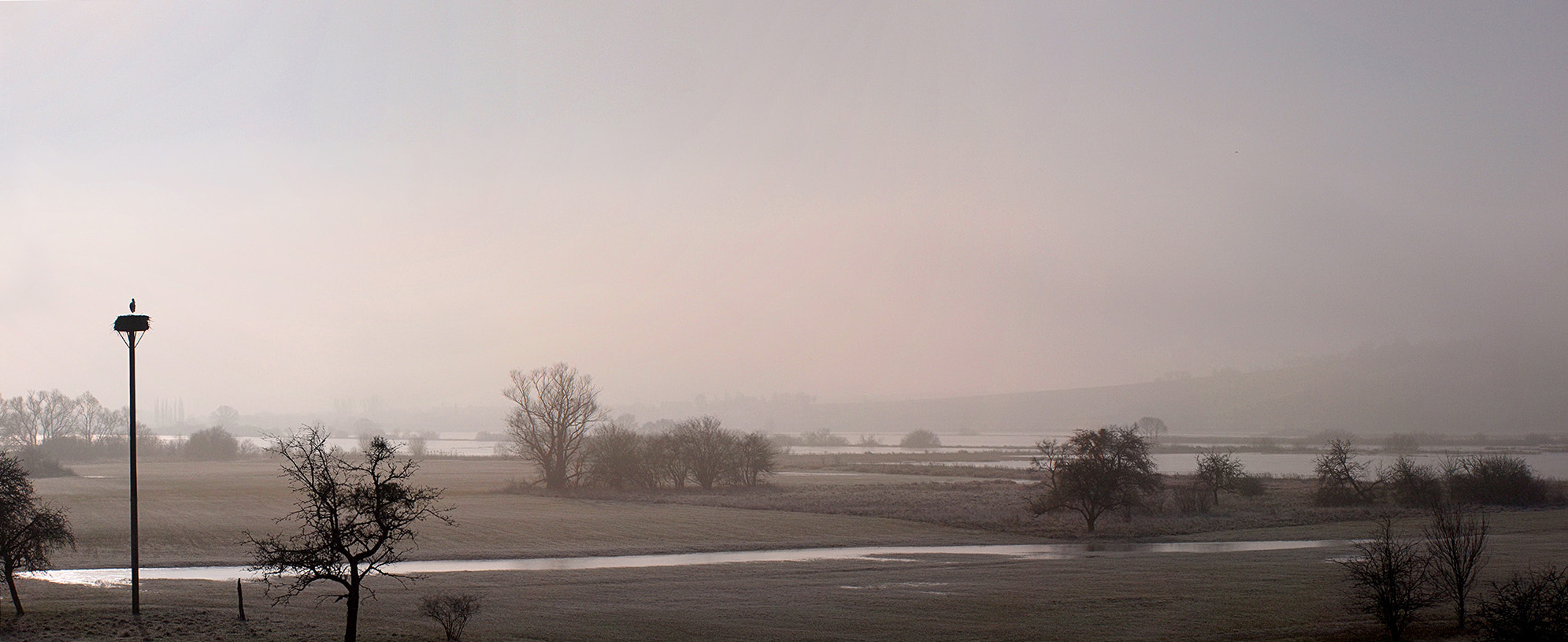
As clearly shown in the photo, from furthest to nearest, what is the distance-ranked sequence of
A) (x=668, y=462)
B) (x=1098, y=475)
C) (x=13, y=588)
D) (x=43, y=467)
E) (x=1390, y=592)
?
1. (x=43, y=467)
2. (x=668, y=462)
3. (x=1098, y=475)
4. (x=13, y=588)
5. (x=1390, y=592)

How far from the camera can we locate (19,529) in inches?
834

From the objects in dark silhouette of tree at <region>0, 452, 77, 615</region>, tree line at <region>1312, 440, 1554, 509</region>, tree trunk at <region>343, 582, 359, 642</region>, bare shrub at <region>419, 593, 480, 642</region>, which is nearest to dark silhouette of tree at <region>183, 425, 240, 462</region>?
dark silhouette of tree at <region>0, 452, 77, 615</region>

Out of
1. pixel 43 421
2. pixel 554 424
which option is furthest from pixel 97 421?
pixel 554 424

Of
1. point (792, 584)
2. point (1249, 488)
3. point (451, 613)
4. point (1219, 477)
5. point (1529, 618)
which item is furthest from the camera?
point (1219, 477)

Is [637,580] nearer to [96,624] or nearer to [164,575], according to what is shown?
[96,624]

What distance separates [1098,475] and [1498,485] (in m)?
30.3

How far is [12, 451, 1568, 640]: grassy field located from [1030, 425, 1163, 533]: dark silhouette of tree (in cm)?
149

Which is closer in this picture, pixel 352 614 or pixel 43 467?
pixel 352 614

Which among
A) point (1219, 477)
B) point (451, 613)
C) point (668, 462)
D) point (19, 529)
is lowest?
point (1219, 477)

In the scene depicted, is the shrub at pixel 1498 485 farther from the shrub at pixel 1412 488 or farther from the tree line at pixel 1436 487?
the shrub at pixel 1412 488

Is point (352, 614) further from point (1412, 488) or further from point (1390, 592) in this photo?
point (1412, 488)

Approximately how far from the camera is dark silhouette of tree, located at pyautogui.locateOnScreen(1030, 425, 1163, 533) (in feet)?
156

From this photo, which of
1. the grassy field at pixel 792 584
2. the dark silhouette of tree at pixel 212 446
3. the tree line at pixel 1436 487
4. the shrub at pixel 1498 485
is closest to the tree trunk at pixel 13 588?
the grassy field at pixel 792 584

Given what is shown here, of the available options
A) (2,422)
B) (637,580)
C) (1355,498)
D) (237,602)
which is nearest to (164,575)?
(237,602)
